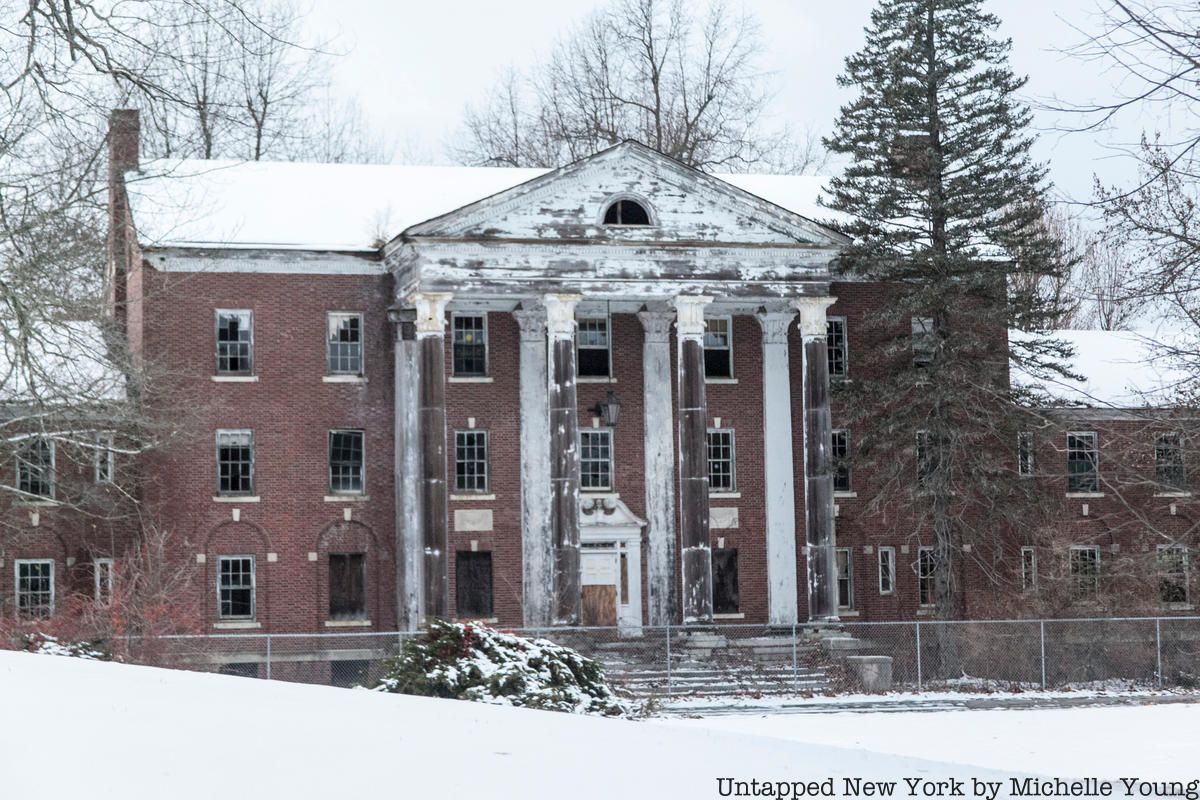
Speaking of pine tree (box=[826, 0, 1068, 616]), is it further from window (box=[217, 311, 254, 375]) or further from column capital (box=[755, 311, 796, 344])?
window (box=[217, 311, 254, 375])

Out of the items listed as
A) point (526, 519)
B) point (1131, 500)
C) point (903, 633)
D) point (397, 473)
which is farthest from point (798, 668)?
point (1131, 500)

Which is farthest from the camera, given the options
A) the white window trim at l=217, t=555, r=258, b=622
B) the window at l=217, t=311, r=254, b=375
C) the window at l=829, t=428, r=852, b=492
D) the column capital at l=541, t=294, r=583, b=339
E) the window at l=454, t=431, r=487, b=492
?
the window at l=829, t=428, r=852, b=492

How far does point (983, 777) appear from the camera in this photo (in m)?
14.2

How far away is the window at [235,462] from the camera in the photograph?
136 feet

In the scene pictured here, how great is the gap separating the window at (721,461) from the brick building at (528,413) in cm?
6

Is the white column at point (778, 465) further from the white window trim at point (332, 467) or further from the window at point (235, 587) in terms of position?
the window at point (235, 587)

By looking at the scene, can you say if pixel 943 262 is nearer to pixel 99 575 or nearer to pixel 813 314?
pixel 813 314

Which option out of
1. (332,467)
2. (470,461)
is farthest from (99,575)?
(470,461)

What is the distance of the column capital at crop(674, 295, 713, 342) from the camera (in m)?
40.4

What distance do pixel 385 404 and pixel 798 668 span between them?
12.3m

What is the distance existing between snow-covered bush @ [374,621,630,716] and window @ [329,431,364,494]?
17.5m

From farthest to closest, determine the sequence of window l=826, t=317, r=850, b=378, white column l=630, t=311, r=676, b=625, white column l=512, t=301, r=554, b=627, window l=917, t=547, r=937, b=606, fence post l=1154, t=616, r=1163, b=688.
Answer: window l=826, t=317, r=850, b=378 → window l=917, t=547, r=937, b=606 → white column l=630, t=311, r=676, b=625 → white column l=512, t=301, r=554, b=627 → fence post l=1154, t=616, r=1163, b=688

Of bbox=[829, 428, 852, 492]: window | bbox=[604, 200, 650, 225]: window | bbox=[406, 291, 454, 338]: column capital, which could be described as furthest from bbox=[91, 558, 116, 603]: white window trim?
bbox=[829, 428, 852, 492]: window

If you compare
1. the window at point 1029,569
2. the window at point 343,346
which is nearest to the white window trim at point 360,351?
the window at point 343,346
